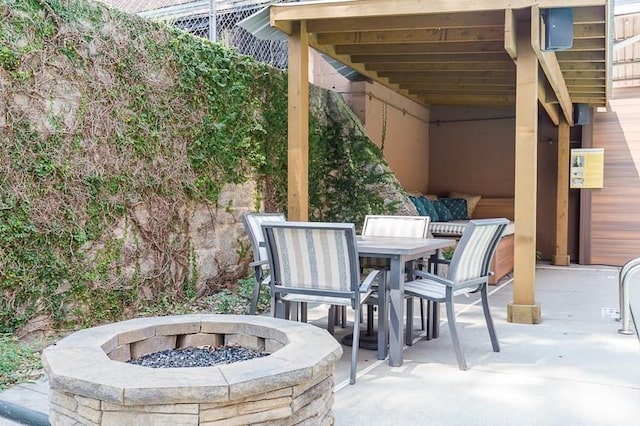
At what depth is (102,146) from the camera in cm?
397

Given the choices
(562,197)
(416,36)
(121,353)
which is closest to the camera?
(121,353)

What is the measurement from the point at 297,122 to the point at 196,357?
2953 millimetres

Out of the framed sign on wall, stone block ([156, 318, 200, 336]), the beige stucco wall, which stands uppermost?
the beige stucco wall

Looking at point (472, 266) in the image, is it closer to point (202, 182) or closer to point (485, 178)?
point (202, 182)

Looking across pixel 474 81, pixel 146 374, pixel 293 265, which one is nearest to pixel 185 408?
pixel 146 374

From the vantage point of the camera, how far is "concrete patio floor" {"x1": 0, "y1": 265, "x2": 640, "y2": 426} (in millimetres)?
2566

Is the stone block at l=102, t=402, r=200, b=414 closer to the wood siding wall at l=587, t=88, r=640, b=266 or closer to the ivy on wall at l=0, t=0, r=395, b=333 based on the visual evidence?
the ivy on wall at l=0, t=0, r=395, b=333

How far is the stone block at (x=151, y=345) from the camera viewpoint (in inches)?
89.6

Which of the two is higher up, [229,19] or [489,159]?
[229,19]

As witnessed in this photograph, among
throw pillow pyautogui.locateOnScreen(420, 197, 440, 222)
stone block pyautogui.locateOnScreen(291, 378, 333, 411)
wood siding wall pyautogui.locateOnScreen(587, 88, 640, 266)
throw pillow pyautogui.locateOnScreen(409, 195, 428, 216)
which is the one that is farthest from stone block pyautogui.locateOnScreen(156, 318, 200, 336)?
wood siding wall pyautogui.locateOnScreen(587, 88, 640, 266)

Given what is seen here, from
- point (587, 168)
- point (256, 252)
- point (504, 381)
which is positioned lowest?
point (504, 381)

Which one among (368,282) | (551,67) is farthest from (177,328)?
(551,67)

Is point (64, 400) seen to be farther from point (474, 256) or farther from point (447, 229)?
point (447, 229)

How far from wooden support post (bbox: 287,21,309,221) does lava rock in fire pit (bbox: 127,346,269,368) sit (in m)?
2.61
